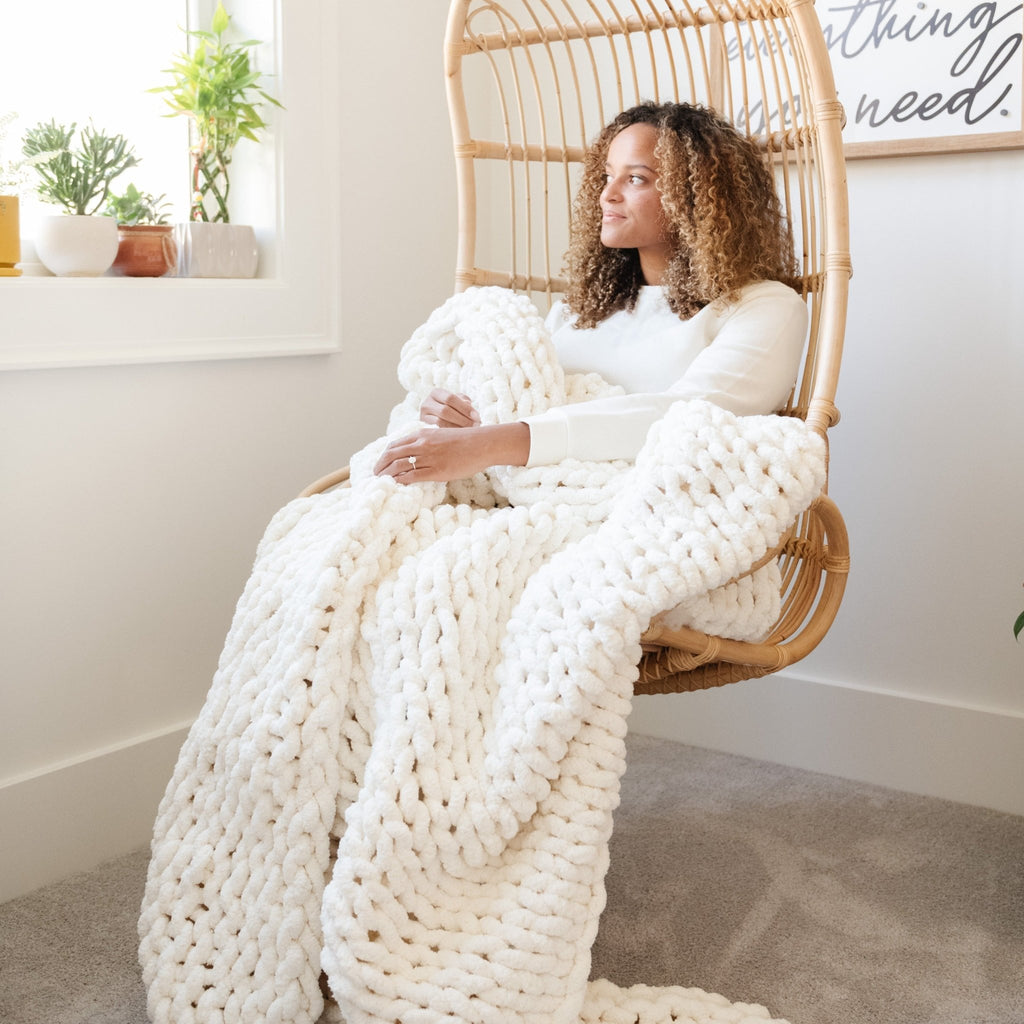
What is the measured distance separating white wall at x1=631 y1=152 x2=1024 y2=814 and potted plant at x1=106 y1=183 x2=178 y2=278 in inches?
43.0

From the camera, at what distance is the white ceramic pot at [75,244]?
169 cm

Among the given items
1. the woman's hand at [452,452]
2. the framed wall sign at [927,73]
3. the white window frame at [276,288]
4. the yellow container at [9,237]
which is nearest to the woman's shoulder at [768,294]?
the woman's hand at [452,452]

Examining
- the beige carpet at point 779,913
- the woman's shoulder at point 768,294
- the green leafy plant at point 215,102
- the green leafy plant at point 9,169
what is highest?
the green leafy plant at point 215,102

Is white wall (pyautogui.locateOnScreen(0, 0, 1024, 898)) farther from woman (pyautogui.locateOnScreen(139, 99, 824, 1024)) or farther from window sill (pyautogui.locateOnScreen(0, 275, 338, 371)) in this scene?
woman (pyautogui.locateOnScreen(139, 99, 824, 1024))

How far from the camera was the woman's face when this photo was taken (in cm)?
168

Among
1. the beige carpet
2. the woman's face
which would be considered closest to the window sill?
the woman's face

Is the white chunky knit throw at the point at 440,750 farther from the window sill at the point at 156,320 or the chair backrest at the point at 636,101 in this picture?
the window sill at the point at 156,320

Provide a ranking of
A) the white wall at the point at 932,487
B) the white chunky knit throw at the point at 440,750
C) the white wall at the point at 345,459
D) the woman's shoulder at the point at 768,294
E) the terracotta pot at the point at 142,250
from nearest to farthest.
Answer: the white chunky knit throw at the point at 440,750 < the woman's shoulder at the point at 768,294 < the white wall at the point at 345,459 < the terracotta pot at the point at 142,250 < the white wall at the point at 932,487

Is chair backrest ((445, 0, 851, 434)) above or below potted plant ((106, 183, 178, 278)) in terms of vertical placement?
above

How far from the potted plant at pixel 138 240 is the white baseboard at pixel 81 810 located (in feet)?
2.30

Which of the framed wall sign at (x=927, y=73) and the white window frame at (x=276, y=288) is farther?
the framed wall sign at (x=927, y=73)

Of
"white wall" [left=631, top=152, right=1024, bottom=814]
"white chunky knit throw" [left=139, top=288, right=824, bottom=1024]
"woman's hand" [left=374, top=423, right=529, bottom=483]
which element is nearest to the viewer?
"white chunky knit throw" [left=139, top=288, right=824, bottom=1024]

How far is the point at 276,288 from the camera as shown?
6.33ft

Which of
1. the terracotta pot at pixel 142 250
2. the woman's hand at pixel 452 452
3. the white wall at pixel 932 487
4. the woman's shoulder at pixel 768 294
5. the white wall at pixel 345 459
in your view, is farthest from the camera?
the white wall at pixel 932 487
